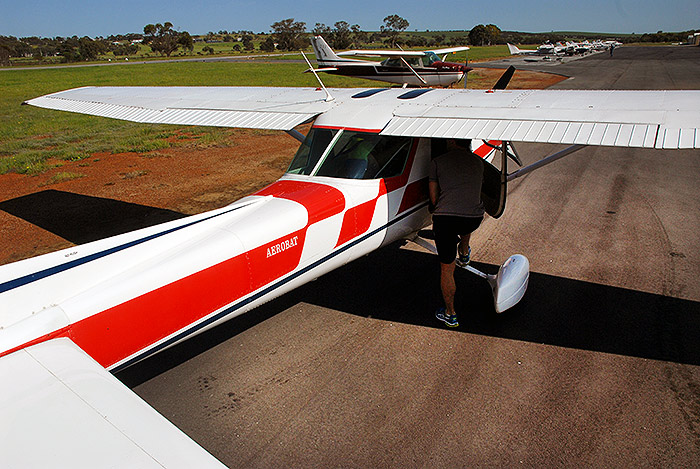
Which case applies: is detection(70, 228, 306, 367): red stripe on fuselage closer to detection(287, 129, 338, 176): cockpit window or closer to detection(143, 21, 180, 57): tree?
detection(287, 129, 338, 176): cockpit window

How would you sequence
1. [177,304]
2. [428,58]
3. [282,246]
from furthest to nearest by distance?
[428,58]
[282,246]
[177,304]

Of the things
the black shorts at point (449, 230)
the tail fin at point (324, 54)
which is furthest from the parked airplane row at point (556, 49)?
the black shorts at point (449, 230)

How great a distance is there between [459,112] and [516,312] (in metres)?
2.33

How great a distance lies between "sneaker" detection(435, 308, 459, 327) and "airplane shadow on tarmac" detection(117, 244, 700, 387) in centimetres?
8

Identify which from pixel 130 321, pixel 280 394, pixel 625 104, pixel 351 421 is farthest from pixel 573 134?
pixel 130 321

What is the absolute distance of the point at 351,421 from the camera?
3.64 m

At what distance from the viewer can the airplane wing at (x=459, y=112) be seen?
4023 mm

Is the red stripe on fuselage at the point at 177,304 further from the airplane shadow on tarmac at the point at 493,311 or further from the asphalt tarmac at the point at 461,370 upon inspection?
the airplane shadow on tarmac at the point at 493,311

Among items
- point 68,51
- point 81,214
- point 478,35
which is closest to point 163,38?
point 68,51

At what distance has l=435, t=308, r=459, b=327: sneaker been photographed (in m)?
4.88

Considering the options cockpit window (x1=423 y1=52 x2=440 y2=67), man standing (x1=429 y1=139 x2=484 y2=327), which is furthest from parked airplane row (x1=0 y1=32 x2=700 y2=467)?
cockpit window (x1=423 y1=52 x2=440 y2=67)

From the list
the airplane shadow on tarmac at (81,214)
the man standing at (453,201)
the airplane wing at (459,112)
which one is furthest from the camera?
the airplane shadow on tarmac at (81,214)

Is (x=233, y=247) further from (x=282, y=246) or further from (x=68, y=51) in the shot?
(x=68, y=51)

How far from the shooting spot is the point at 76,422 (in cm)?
191
